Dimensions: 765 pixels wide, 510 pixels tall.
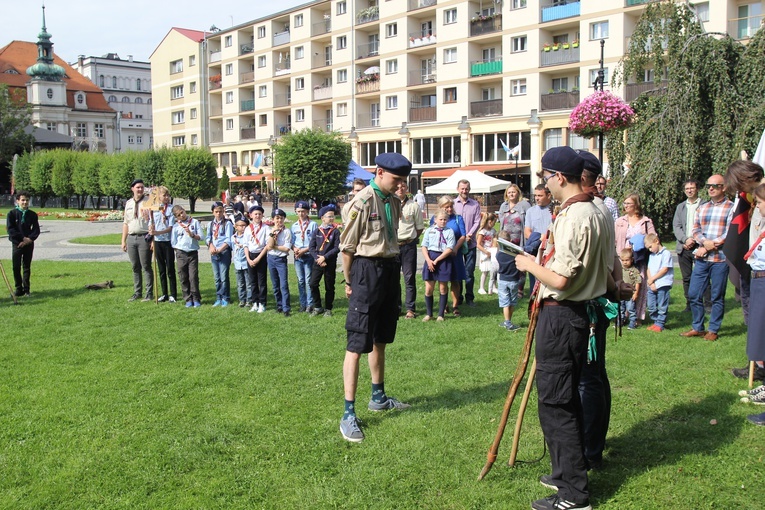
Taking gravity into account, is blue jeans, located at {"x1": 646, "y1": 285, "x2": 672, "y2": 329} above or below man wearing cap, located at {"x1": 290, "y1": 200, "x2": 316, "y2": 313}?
below

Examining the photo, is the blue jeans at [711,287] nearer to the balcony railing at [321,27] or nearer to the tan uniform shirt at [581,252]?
the tan uniform shirt at [581,252]

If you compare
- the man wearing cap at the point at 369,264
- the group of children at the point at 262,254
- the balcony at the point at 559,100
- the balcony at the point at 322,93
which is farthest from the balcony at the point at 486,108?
the man wearing cap at the point at 369,264

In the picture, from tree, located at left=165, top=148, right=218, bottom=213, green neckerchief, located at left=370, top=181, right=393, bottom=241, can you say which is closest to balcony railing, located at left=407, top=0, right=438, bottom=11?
tree, located at left=165, top=148, right=218, bottom=213

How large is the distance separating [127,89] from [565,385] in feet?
453

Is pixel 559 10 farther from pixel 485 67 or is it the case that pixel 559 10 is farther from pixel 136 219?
pixel 136 219

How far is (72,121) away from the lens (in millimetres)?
106312

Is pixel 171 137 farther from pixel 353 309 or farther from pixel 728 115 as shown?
pixel 353 309

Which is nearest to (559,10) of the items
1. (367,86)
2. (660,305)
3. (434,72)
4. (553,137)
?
(553,137)

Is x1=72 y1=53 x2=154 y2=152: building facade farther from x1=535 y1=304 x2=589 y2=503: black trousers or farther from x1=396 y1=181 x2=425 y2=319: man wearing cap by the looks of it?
x1=535 y1=304 x2=589 y2=503: black trousers

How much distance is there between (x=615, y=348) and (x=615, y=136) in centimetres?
1230

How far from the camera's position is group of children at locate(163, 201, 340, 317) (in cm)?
1041

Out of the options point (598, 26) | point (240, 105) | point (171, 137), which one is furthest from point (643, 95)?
point (171, 137)

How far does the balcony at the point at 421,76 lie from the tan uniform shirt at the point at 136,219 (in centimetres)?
3933

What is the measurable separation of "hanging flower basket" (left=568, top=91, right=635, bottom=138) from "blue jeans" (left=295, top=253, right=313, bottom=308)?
751 cm
